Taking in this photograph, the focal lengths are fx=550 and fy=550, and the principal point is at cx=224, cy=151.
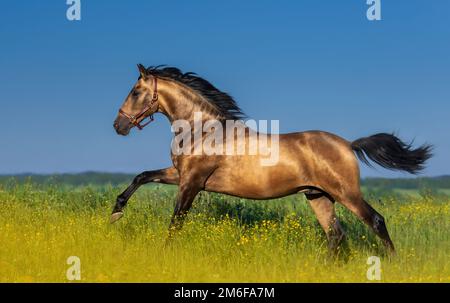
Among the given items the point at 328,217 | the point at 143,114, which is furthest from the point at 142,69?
the point at 328,217

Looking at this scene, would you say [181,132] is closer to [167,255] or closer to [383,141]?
[167,255]

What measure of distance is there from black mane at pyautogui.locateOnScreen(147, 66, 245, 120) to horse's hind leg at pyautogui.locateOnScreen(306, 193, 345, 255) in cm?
183

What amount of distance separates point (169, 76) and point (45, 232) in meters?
3.55

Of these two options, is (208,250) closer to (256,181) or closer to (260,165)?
(256,181)

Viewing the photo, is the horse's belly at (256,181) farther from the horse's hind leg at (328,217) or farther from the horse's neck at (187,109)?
the horse's neck at (187,109)

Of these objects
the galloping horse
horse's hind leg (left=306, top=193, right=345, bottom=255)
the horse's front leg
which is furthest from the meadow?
the horse's front leg

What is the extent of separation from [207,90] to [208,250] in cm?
263

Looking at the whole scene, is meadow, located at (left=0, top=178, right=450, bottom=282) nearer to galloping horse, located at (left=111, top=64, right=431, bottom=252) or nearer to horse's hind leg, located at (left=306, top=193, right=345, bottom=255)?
horse's hind leg, located at (left=306, top=193, right=345, bottom=255)

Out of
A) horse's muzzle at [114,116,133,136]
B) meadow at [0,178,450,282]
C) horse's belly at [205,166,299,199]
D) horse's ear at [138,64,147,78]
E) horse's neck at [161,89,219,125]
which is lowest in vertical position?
meadow at [0,178,450,282]

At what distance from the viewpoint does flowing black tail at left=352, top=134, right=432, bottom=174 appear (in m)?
8.77

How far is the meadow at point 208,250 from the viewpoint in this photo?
7.04m

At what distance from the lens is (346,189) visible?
27.0 ft

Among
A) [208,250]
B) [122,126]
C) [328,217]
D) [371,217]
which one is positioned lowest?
[208,250]

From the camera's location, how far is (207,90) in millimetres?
9008
